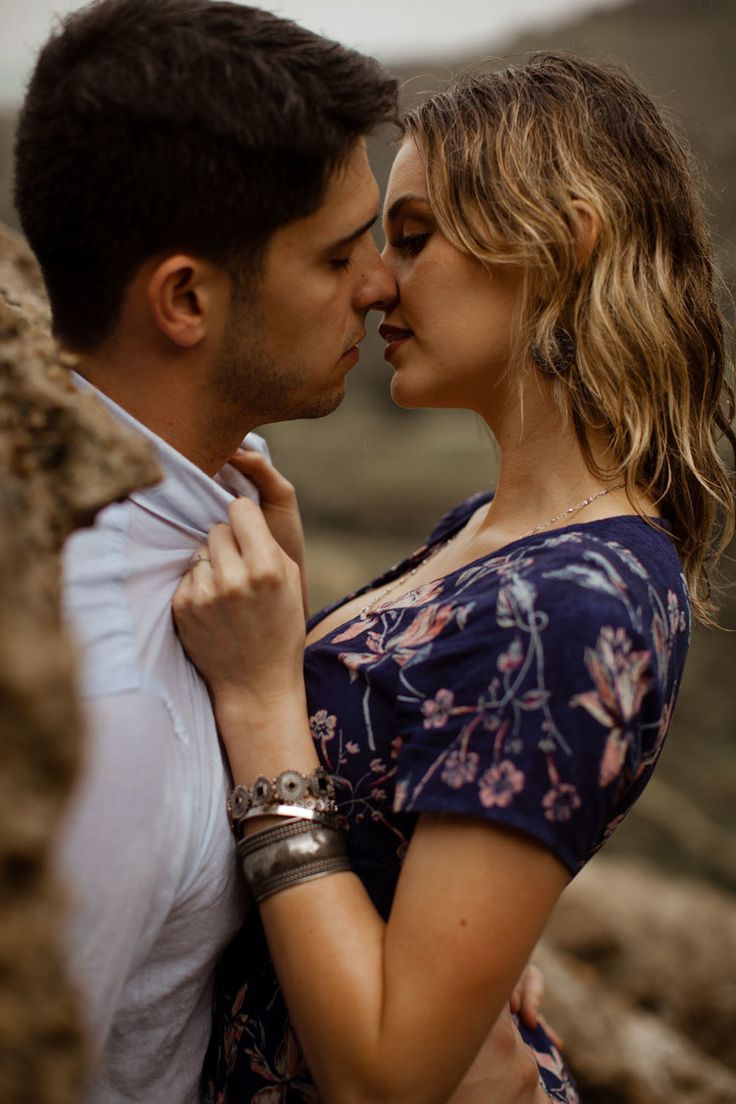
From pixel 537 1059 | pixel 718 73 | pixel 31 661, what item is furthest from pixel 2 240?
pixel 718 73

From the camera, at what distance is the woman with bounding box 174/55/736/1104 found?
4.15 feet

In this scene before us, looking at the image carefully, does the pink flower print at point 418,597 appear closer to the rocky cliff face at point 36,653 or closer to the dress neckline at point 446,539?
the dress neckline at point 446,539

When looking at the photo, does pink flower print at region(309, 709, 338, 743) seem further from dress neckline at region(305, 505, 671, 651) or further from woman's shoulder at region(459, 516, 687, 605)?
woman's shoulder at region(459, 516, 687, 605)

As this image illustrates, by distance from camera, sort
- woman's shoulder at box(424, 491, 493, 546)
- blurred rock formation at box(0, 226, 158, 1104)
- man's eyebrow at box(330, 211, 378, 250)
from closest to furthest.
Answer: blurred rock formation at box(0, 226, 158, 1104) → man's eyebrow at box(330, 211, 378, 250) → woman's shoulder at box(424, 491, 493, 546)

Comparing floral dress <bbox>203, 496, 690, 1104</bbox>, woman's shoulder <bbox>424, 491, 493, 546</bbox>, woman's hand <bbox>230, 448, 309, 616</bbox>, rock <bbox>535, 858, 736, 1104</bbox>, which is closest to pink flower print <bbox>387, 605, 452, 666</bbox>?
floral dress <bbox>203, 496, 690, 1104</bbox>

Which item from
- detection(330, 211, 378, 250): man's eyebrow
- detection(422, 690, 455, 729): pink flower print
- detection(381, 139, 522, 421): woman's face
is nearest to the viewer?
detection(422, 690, 455, 729): pink flower print

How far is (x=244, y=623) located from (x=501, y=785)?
1.53 feet

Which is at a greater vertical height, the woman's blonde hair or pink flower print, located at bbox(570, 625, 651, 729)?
the woman's blonde hair

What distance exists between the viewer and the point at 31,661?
740 millimetres

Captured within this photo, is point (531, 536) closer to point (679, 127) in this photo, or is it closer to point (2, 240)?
point (679, 127)

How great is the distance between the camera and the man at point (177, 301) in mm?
1330

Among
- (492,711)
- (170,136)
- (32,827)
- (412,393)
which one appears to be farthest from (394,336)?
(32,827)

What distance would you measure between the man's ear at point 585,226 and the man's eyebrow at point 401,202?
0.29 meters

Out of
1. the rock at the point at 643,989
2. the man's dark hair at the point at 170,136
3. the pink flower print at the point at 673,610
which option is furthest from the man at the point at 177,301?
the rock at the point at 643,989
